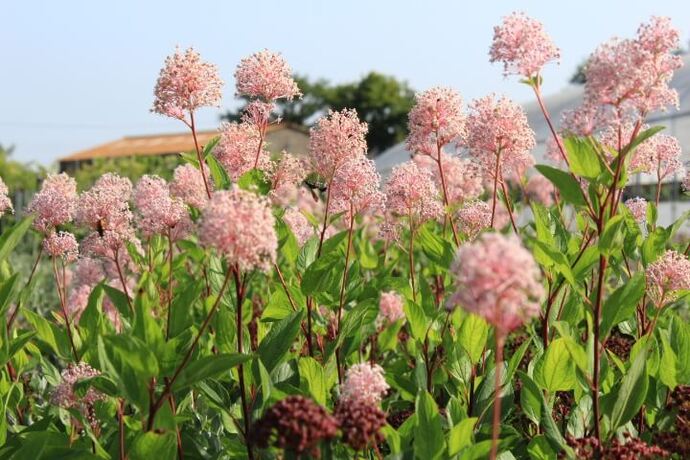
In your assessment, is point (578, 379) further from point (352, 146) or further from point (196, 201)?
point (196, 201)

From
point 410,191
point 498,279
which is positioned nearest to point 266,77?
point 410,191

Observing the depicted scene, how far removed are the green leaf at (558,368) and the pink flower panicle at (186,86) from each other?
1416 mm

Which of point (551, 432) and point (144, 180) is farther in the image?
point (144, 180)

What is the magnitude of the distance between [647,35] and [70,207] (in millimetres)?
2250

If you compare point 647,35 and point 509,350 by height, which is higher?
point 647,35

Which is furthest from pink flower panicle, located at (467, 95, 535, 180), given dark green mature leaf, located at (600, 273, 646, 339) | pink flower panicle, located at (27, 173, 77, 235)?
pink flower panicle, located at (27, 173, 77, 235)

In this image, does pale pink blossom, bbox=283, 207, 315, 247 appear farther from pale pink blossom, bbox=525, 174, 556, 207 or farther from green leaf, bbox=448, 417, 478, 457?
pale pink blossom, bbox=525, 174, 556, 207

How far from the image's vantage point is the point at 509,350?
14.6 feet

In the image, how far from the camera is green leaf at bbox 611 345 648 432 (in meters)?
2.60

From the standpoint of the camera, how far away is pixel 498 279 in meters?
1.58

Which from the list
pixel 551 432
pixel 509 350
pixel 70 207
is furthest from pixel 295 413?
pixel 509 350

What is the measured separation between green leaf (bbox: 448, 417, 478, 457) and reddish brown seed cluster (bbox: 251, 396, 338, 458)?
1.64 ft

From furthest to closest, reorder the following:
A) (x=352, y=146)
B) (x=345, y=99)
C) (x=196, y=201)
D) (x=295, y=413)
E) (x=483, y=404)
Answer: (x=345, y=99), (x=196, y=201), (x=352, y=146), (x=483, y=404), (x=295, y=413)

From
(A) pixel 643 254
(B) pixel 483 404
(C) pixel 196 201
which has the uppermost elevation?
(C) pixel 196 201
